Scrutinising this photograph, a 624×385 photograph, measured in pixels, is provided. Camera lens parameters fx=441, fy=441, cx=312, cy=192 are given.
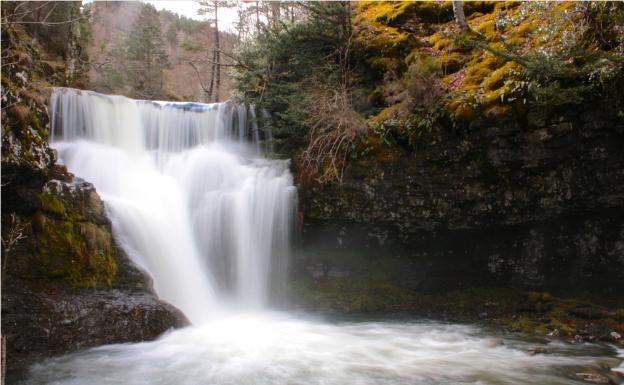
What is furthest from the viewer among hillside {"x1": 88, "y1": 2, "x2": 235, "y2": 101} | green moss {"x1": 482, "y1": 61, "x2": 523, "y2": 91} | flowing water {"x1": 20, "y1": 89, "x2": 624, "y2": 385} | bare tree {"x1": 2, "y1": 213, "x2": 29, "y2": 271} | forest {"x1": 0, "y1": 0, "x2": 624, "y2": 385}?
hillside {"x1": 88, "y1": 2, "x2": 235, "y2": 101}

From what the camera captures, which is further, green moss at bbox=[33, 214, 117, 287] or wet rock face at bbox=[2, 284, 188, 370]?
green moss at bbox=[33, 214, 117, 287]

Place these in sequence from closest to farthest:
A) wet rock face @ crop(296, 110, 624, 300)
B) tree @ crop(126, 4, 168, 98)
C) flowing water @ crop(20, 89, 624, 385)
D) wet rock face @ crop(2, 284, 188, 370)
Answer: flowing water @ crop(20, 89, 624, 385), wet rock face @ crop(2, 284, 188, 370), wet rock face @ crop(296, 110, 624, 300), tree @ crop(126, 4, 168, 98)

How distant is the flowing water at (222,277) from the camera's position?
537 cm

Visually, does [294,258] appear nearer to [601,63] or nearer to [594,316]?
[594,316]

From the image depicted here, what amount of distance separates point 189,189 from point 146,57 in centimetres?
2020

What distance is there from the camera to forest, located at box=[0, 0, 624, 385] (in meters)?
5.87

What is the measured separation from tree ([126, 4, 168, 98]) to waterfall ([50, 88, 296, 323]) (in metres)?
12.9

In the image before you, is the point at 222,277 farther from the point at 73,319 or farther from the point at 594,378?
the point at 594,378

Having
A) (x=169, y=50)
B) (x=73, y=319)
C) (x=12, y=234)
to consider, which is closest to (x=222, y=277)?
(x=73, y=319)

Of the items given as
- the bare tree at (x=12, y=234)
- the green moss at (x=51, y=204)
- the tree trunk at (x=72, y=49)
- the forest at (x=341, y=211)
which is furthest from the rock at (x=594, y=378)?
the tree trunk at (x=72, y=49)

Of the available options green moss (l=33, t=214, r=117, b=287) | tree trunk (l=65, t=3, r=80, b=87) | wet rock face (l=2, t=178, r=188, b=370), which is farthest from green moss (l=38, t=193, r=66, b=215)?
tree trunk (l=65, t=3, r=80, b=87)

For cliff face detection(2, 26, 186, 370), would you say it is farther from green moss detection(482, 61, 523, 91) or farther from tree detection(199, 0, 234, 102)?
tree detection(199, 0, 234, 102)

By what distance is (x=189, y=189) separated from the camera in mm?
10117

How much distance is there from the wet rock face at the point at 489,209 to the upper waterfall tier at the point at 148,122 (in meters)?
3.63
